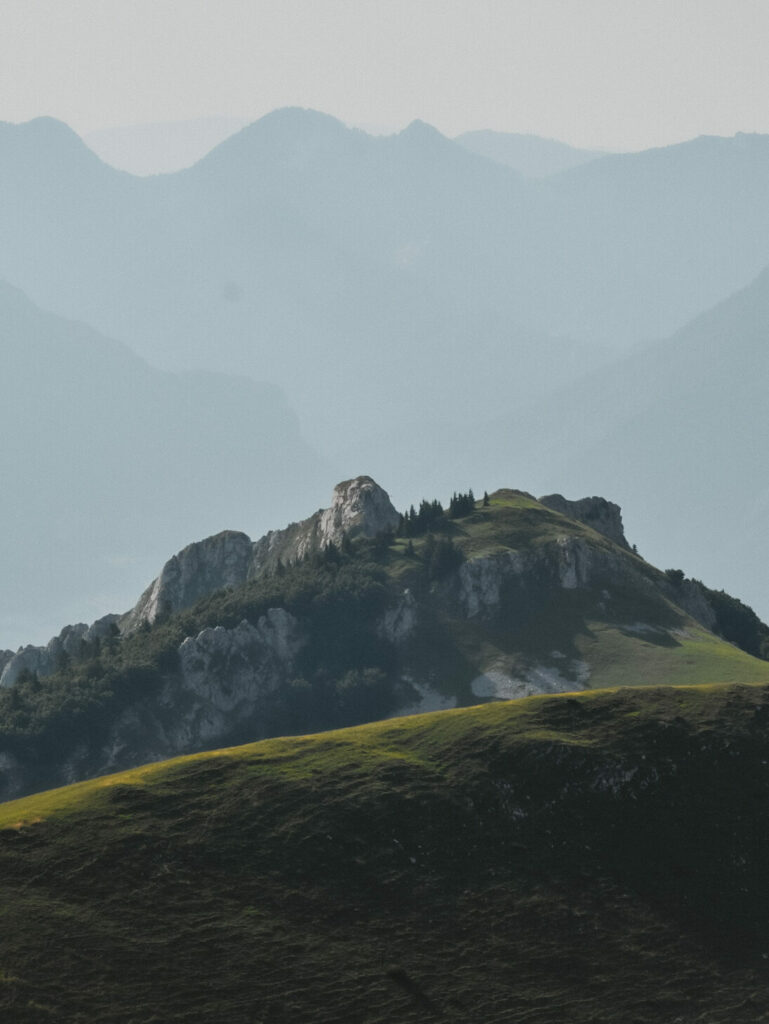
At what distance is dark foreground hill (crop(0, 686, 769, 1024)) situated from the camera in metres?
83.5

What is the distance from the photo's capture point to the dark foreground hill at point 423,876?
83500 millimetres

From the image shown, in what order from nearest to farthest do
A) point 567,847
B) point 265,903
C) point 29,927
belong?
point 29,927
point 265,903
point 567,847

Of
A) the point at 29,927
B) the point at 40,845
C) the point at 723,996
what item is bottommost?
the point at 723,996

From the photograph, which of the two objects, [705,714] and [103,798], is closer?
[103,798]

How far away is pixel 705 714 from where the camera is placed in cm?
12406

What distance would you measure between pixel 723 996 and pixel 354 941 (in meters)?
25.2

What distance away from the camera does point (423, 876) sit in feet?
330

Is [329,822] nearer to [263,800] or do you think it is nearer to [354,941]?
[263,800]

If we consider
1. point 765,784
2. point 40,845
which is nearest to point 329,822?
point 40,845

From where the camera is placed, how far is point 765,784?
115m

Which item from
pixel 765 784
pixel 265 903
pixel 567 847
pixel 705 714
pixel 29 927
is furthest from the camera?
pixel 705 714

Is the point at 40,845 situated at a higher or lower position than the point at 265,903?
higher

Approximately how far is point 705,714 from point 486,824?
27949 mm

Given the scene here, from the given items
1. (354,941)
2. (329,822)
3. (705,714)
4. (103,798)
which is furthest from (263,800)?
(705,714)
